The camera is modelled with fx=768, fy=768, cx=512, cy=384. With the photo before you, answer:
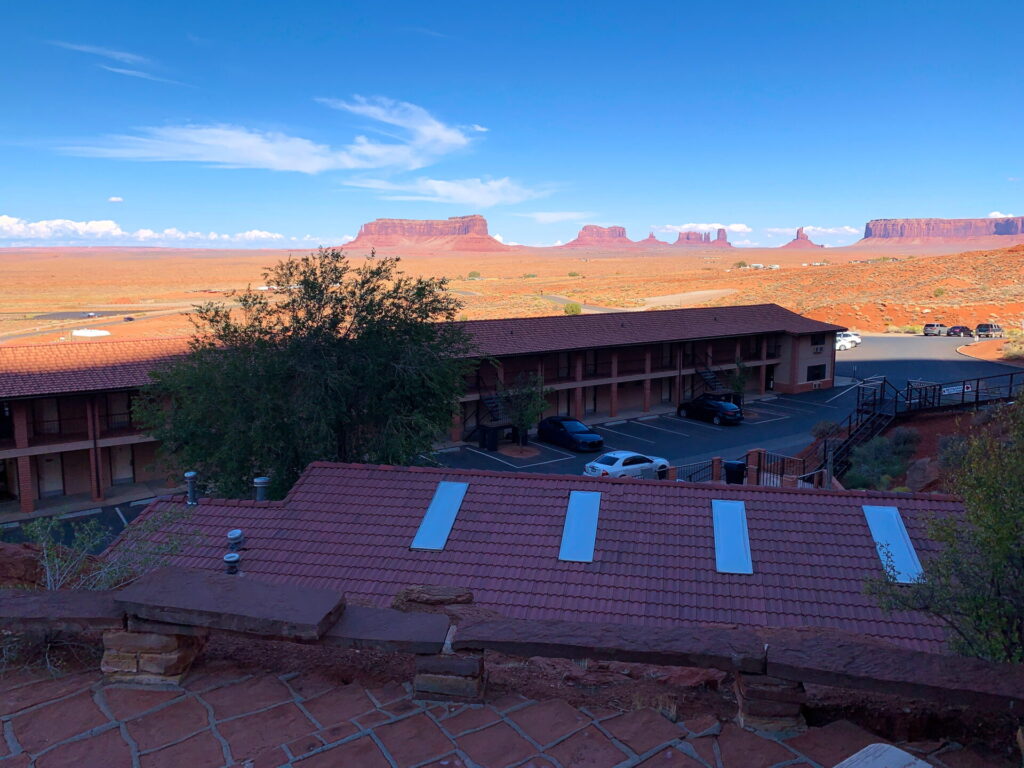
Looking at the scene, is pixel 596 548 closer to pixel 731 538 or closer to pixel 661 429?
pixel 731 538

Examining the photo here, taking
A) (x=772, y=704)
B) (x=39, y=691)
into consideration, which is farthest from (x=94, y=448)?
(x=772, y=704)

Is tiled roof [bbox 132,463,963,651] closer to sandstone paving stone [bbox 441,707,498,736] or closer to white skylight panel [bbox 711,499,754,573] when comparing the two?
white skylight panel [bbox 711,499,754,573]

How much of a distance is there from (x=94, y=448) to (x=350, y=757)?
28.2 meters

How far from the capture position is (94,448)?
Result: 2845 cm

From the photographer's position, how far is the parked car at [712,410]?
40.7 m

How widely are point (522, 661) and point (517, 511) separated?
7.65 meters

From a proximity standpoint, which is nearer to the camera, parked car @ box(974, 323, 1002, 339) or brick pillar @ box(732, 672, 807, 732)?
brick pillar @ box(732, 672, 807, 732)

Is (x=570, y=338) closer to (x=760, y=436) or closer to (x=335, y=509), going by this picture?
(x=760, y=436)

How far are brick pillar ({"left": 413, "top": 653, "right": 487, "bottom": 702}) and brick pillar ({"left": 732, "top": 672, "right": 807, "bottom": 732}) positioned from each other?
163cm

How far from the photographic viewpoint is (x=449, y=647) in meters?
4.86

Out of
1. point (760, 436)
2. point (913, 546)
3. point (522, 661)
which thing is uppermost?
point (522, 661)

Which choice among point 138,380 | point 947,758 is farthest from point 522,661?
point 138,380

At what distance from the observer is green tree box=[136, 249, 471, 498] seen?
2261 centimetres

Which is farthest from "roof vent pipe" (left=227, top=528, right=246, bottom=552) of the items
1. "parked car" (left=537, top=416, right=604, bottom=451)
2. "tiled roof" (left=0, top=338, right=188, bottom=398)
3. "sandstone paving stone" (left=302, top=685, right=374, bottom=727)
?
"parked car" (left=537, top=416, right=604, bottom=451)
